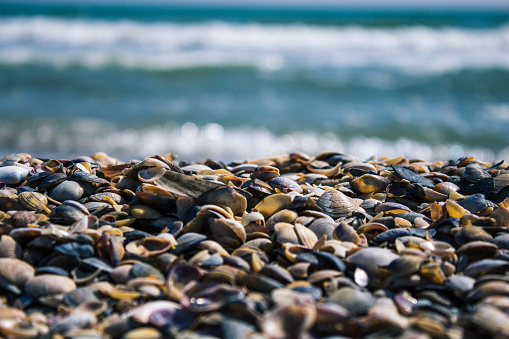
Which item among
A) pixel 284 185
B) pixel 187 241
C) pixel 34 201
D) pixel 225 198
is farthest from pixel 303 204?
pixel 34 201

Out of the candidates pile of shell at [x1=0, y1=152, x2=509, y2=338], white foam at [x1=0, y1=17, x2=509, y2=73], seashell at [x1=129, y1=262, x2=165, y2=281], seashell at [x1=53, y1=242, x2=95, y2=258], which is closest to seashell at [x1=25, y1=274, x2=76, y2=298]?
pile of shell at [x1=0, y1=152, x2=509, y2=338]

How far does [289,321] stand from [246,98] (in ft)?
24.5

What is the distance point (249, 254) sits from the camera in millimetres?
1772

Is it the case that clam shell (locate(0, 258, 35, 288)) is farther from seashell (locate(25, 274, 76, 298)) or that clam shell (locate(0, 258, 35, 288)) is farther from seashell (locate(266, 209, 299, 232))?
seashell (locate(266, 209, 299, 232))

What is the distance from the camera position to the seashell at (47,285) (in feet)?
5.13

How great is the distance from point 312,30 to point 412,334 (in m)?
16.5

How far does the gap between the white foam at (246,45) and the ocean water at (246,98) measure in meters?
0.09

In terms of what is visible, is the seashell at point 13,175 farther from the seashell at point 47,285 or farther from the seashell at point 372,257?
the seashell at point 372,257

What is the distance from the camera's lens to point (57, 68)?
9594mm

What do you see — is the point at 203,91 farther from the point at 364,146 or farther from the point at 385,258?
the point at 385,258

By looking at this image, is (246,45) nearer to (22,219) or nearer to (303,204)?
(303,204)

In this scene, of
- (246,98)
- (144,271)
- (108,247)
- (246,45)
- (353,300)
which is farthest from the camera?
(246,45)

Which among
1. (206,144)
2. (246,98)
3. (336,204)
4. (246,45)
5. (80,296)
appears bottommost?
(206,144)

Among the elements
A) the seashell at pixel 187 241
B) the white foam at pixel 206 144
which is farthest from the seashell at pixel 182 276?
the white foam at pixel 206 144
